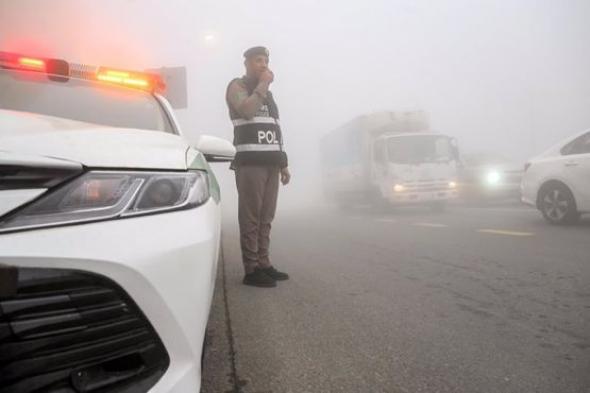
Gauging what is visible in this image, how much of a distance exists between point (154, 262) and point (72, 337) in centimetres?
28

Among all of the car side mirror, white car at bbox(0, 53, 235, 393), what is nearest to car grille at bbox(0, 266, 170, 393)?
white car at bbox(0, 53, 235, 393)

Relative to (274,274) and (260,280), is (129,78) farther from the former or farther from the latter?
(274,274)

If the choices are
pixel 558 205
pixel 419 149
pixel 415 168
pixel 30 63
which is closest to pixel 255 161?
pixel 30 63

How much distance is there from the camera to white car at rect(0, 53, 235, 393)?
4.29ft

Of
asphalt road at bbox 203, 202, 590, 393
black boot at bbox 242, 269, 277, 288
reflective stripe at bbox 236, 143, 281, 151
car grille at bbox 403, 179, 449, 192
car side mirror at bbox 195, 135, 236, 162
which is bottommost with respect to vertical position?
asphalt road at bbox 203, 202, 590, 393

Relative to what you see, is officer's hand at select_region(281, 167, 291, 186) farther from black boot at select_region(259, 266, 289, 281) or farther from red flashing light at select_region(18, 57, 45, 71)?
red flashing light at select_region(18, 57, 45, 71)

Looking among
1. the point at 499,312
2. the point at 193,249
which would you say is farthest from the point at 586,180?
the point at 193,249

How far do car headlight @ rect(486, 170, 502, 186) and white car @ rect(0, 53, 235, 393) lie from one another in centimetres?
1454

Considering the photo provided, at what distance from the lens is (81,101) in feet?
10.3

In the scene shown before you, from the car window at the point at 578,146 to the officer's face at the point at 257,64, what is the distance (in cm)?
577

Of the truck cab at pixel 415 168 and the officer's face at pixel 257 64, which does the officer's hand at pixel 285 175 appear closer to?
the officer's face at pixel 257 64

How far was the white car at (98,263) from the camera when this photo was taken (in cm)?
131

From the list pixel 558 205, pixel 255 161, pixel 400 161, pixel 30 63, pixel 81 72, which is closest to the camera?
pixel 30 63

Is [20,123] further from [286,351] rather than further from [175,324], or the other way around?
[286,351]
